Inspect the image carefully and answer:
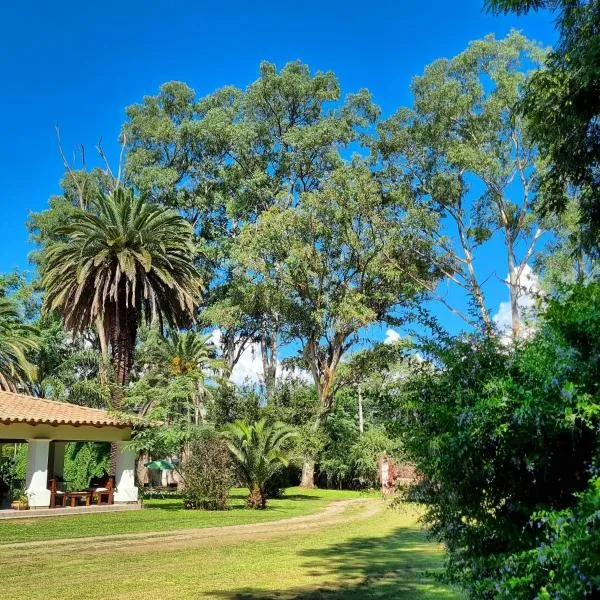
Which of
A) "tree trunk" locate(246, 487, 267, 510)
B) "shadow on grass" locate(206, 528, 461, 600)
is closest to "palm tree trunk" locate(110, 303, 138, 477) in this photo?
"tree trunk" locate(246, 487, 267, 510)

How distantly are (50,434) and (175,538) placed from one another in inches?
388

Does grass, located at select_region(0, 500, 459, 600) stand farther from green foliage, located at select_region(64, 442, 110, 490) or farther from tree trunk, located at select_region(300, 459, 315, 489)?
tree trunk, located at select_region(300, 459, 315, 489)

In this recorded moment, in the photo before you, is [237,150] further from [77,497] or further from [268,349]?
[77,497]

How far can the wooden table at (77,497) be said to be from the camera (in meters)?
22.2

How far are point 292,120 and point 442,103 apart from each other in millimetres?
12490

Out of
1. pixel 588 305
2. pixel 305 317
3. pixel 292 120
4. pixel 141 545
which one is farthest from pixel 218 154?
pixel 588 305

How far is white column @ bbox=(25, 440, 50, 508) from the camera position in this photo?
21.3 meters

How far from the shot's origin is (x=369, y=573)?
966 centimetres

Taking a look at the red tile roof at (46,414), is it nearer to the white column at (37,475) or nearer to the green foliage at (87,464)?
the white column at (37,475)

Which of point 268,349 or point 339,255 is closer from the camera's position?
point 339,255

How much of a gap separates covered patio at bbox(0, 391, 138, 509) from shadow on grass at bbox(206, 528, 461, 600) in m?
12.0

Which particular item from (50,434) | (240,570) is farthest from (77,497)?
(240,570)

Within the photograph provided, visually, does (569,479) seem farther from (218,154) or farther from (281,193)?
(218,154)

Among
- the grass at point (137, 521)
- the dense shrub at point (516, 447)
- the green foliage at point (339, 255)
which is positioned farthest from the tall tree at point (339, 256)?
the dense shrub at point (516, 447)
